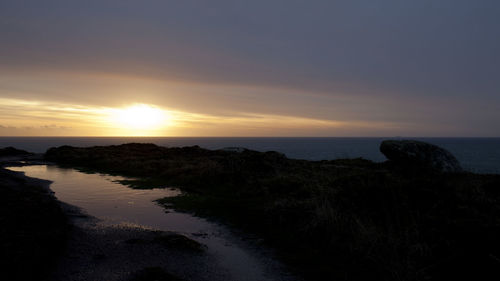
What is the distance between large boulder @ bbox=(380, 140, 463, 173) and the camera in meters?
22.7

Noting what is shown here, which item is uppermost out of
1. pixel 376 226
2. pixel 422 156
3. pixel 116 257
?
pixel 422 156

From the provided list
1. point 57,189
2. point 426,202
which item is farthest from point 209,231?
point 57,189

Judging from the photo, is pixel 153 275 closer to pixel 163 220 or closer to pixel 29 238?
pixel 29 238

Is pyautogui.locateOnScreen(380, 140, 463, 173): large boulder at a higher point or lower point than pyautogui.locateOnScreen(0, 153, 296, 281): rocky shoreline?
higher

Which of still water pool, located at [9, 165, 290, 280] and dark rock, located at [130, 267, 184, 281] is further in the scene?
still water pool, located at [9, 165, 290, 280]

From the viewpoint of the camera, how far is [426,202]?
1035 centimetres

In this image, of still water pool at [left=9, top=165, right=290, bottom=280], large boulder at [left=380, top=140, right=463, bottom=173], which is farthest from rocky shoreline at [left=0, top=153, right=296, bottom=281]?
large boulder at [left=380, top=140, right=463, bottom=173]

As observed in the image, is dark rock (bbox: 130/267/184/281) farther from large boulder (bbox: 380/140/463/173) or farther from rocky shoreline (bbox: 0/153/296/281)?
large boulder (bbox: 380/140/463/173)

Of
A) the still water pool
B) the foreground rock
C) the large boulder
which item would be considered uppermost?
the large boulder

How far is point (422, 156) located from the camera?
76.5 feet

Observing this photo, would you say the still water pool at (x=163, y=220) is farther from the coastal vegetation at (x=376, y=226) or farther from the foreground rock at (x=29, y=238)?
the foreground rock at (x=29, y=238)

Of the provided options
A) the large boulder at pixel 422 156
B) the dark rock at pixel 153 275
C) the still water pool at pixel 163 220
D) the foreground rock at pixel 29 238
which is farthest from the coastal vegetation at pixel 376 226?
the large boulder at pixel 422 156

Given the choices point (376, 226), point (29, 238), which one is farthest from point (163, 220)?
point (376, 226)

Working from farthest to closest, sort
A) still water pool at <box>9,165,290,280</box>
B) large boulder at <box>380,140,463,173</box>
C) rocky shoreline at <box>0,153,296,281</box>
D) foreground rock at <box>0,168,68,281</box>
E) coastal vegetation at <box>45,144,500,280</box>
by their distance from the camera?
1. large boulder at <box>380,140,463,173</box>
2. still water pool at <box>9,165,290,280</box>
3. coastal vegetation at <box>45,144,500,280</box>
4. rocky shoreline at <box>0,153,296,281</box>
5. foreground rock at <box>0,168,68,281</box>
